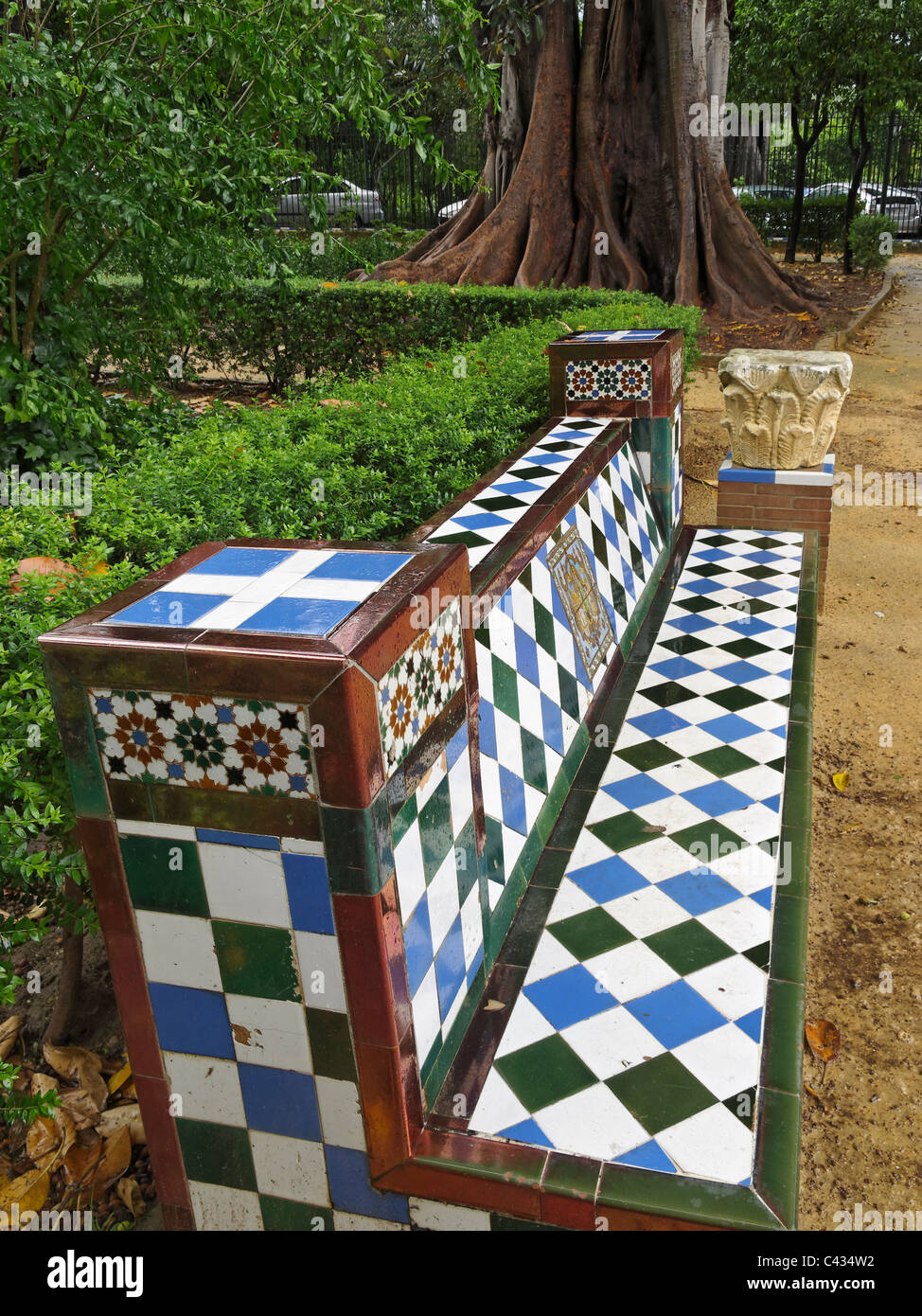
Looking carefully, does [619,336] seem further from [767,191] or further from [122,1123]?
[767,191]

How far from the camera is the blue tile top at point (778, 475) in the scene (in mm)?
6379

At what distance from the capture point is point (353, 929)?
1.79 metres

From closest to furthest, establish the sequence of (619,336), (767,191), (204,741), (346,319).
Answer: (204,741) < (619,336) < (346,319) < (767,191)

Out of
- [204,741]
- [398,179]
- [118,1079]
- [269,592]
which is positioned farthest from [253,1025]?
[398,179]

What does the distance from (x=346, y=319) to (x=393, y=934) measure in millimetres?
10603

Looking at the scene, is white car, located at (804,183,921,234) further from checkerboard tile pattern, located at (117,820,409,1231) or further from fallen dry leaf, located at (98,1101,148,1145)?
checkerboard tile pattern, located at (117,820,409,1231)

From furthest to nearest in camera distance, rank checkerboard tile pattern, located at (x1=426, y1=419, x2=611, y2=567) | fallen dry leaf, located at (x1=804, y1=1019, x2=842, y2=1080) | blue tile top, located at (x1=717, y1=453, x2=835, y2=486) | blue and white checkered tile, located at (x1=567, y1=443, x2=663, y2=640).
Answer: blue tile top, located at (x1=717, y1=453, x2=835, y2=486) < blue and white checkered tile, located at (x1=567, y1=443, x2=663, y2=640) < checkerboard tile pattern, located at (x1=426, y1=419, x2=611, y2=567) < fallen dry leaf, located at (x1=804, y1=1019, x2=842, y2=1080)

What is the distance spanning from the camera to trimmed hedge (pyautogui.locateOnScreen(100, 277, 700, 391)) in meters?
10.5

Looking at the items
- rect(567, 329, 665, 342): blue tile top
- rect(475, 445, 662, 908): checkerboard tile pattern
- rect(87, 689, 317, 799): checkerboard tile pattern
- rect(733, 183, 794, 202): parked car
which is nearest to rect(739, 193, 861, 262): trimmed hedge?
rect(733, 183, 794, 202): parked car

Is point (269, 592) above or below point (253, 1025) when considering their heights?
above

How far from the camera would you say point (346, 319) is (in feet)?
37.7

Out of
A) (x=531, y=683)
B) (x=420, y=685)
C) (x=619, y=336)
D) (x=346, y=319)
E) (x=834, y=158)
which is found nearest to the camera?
(x=420, y=685)

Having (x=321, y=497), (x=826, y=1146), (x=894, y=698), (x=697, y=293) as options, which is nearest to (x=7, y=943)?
(x=321, y=497)

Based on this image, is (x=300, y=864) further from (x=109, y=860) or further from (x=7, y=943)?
(x=7, y=943)
